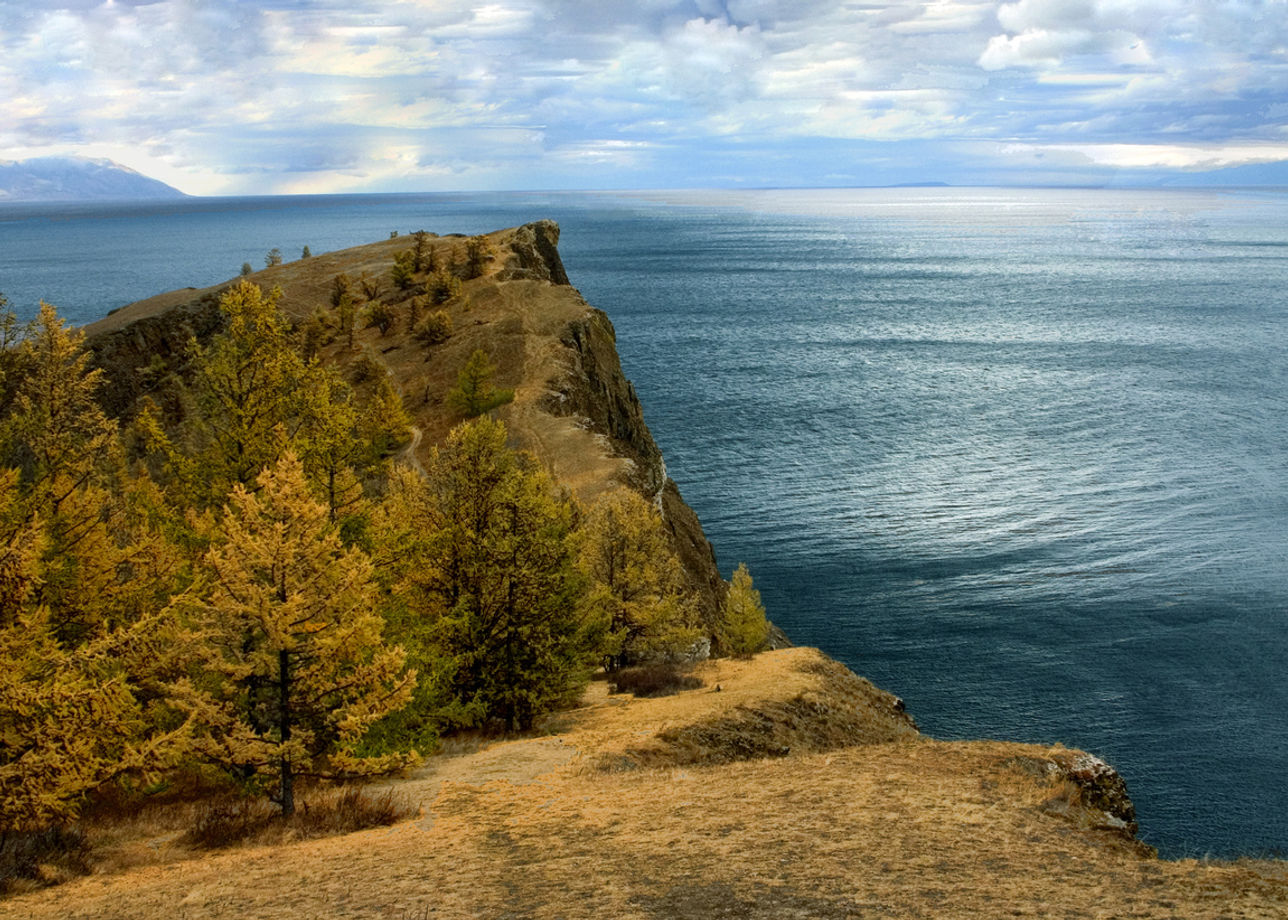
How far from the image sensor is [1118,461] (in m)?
86.8

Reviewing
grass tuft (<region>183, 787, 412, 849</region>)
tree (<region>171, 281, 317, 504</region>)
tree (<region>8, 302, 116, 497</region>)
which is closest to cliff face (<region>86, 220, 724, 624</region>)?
tree (<region>171, 281, 317, 504</region>)

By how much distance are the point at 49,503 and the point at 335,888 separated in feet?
40.9

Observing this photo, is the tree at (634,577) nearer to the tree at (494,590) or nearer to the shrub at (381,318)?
the tree at (494,590)

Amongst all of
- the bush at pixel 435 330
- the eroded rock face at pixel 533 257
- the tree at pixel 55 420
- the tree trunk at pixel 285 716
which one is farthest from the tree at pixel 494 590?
the eroded rock face at pixel 533 257

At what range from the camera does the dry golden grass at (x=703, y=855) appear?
1548 centimetres

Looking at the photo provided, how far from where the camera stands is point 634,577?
38.3 m

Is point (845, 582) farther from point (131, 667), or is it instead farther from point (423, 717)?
point (131, 667)

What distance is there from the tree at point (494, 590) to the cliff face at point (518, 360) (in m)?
21.8

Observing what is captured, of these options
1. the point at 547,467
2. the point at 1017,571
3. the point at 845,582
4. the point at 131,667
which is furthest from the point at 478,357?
the point at 131,667

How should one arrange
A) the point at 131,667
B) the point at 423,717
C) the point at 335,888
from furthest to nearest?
the point at 423,717
the point at 131,667
the point at 335,888

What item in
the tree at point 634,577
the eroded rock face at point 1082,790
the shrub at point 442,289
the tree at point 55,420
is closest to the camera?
the eroded rock face at point 1082,790

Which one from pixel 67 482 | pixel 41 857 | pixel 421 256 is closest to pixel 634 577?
pixel 67 482

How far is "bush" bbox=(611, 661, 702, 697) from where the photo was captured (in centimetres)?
3478

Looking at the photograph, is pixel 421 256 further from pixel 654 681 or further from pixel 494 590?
pixel 494 590
